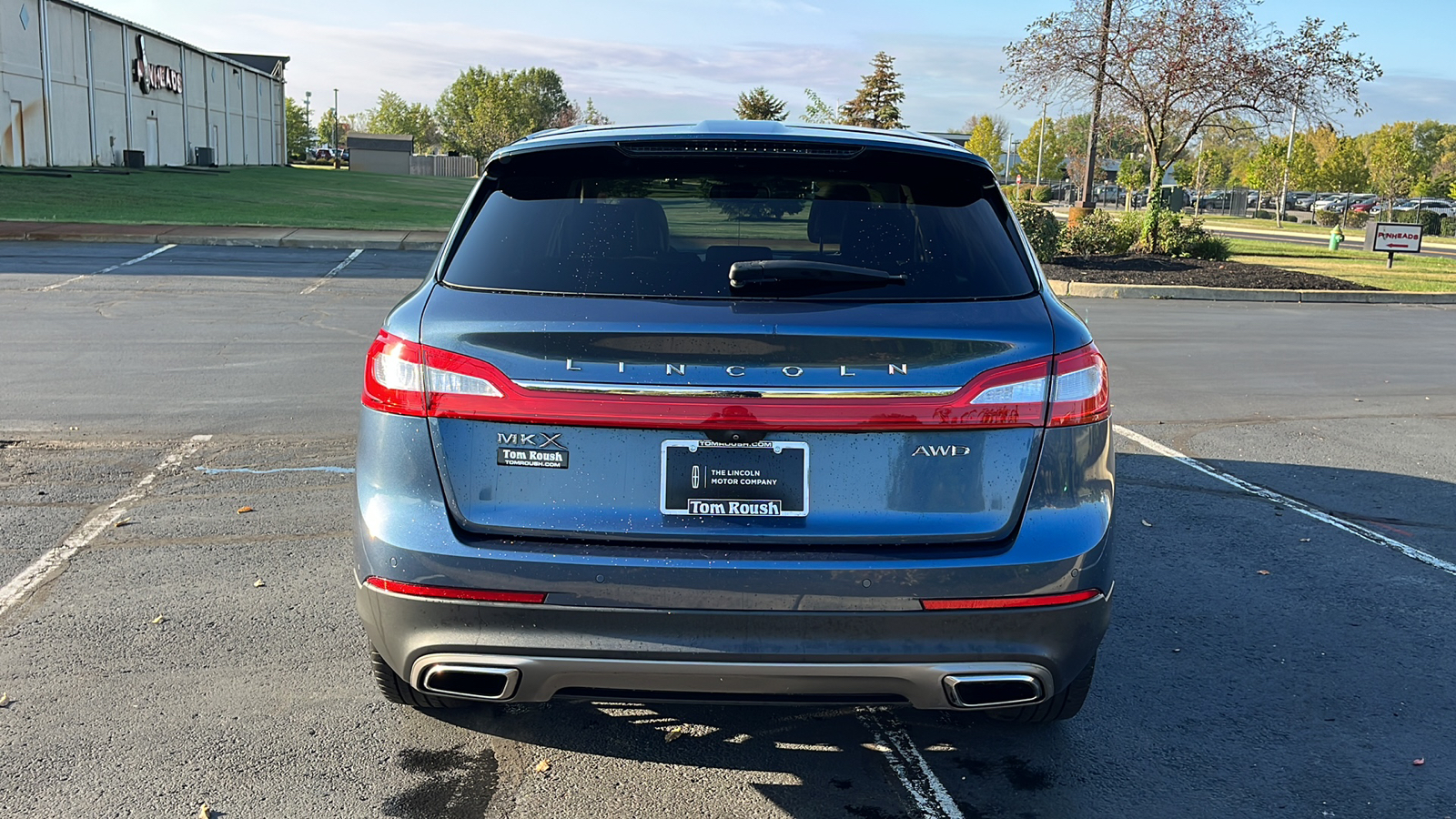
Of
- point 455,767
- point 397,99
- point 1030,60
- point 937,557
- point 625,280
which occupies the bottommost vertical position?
point 455,767

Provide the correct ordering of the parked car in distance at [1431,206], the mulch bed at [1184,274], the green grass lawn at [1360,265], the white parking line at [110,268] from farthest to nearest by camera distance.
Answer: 1. the parked car in distance at [1431,206]
2. the green grass lawn at [1360,265]
3. the mulch bed at [1184,274]
4. the white parking line at [110,268]

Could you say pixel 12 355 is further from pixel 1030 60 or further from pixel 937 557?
pixel 1030 60

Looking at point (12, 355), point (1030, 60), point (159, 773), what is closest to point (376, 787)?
point (159, 773)

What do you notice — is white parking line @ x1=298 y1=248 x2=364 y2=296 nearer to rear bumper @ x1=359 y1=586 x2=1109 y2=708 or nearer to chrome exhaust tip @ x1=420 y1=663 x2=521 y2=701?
chrome exhaust tip @ x1=420 y1=663 x2=521 y2=701

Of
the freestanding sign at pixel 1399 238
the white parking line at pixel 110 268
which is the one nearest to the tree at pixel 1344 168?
the freestanding sign at pixel 1399 238

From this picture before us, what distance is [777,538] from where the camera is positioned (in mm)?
2846

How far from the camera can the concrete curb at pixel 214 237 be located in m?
19.2

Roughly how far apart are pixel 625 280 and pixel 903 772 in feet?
5.39

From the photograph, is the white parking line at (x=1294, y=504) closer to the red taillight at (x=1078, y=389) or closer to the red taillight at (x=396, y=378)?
the red taillight at (x=1078, y=389)

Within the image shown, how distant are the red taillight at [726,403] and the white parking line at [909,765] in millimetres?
1114

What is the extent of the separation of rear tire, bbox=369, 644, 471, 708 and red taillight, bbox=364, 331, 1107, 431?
0.78m

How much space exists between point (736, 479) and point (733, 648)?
40 cm

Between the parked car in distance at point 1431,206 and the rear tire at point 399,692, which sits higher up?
the parked car in distance at point 1431,206

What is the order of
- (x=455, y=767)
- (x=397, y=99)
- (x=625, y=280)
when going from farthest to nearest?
(x=397, y=99)
(x=455, y=767)
(x=625, y=280)
